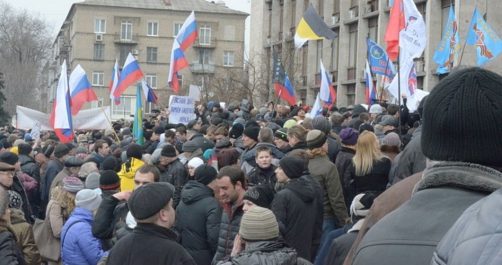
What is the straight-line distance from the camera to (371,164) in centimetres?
910

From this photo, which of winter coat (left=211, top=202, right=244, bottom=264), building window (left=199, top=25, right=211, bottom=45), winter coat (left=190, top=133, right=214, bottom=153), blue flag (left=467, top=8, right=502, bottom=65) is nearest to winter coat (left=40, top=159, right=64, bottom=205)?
winter coat (left=190, top=133, right=214, bottom=153)

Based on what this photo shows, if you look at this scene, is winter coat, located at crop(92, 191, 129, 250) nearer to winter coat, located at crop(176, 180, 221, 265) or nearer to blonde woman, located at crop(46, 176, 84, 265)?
winter coat, located at crop(176, 180, 221, 265)

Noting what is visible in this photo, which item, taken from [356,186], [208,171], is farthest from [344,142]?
[208,171]

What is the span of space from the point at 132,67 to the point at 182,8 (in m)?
71.7

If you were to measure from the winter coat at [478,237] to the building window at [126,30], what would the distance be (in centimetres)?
8780

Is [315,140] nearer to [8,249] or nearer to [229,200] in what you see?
[229,200]

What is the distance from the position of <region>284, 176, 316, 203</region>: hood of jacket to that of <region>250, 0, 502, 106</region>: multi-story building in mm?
22093

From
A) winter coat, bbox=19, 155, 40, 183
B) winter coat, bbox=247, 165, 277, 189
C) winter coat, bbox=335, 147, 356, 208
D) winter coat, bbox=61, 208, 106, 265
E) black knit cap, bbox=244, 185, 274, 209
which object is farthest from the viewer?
winter coat, bbox=19, 155, 40, 183

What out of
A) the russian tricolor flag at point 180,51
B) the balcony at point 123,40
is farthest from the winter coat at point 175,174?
the balcony at point 123,40

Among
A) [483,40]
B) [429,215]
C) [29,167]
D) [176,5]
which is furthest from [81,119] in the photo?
[176,5]

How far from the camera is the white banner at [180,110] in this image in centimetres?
1752

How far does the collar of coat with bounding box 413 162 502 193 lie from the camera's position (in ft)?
8.33

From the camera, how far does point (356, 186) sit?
30.6 ft

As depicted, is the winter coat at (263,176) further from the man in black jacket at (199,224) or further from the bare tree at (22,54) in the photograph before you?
the bare tree at (22,54)
